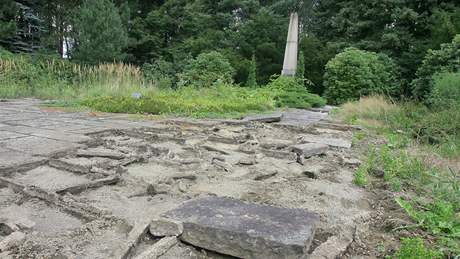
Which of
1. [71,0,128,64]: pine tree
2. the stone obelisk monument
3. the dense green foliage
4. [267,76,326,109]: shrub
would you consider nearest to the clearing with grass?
[267,76,326,109]: shrub

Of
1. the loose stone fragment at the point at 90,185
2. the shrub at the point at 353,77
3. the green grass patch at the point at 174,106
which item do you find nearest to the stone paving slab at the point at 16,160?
the loose stone fragment at the point at 90,185

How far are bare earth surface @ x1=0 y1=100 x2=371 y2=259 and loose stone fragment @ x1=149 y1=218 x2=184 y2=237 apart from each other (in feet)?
0.12

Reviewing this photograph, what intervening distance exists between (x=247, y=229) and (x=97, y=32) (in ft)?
48.3

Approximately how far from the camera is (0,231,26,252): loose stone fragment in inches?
46.9

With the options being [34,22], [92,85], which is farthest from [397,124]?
[34,22]

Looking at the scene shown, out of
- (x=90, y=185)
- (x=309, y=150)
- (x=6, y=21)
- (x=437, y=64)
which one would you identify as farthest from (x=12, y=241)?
(x=6, y=21)

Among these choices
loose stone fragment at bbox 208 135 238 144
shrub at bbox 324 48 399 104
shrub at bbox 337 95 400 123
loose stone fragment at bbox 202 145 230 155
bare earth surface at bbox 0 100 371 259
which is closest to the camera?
bare earth surface at bbox 0 100 371 259

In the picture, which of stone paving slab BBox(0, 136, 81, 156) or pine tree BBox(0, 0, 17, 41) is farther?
pine tree BBox(0, 0, 17, 41)

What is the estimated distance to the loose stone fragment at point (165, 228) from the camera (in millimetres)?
1320

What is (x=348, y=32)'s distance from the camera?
56.9 feet

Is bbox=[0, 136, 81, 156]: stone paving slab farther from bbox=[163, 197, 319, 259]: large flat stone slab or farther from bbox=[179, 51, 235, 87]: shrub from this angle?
bbox=[179, 51, 235, 87]: shrub

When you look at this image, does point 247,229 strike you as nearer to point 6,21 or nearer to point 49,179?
point 49,179

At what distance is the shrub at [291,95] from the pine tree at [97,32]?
25.4 feet

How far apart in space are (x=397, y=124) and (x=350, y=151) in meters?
2.08
